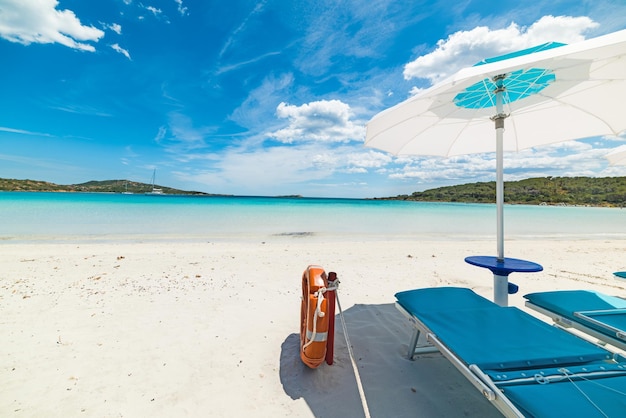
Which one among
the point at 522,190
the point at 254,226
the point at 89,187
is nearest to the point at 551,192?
the point at 522,190

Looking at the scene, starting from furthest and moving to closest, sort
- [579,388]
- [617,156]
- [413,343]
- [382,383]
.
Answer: [617,156], [413,343], [382,383], [579,388]

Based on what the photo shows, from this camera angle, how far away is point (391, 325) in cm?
348

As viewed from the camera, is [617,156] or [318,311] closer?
[318,311]

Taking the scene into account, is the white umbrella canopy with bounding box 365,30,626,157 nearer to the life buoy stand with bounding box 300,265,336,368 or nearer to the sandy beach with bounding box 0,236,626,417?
the life buoy stand with bounding box 300,265,336,368

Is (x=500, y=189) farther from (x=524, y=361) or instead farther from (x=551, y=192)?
(x=551, y=192)

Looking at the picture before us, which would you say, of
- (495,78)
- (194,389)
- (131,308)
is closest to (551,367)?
(194,389)

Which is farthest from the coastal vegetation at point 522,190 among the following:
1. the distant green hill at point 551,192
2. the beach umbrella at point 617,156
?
the beach umbrella at point 617,156

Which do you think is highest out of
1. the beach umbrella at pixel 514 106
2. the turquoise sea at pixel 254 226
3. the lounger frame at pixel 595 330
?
the beach umbrella at pixel 514 106

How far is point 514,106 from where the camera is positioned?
3844 mm

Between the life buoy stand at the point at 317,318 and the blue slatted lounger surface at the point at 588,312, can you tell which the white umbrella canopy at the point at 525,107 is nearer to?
the life buoy stand at the point at 317,318

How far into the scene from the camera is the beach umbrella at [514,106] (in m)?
2.35

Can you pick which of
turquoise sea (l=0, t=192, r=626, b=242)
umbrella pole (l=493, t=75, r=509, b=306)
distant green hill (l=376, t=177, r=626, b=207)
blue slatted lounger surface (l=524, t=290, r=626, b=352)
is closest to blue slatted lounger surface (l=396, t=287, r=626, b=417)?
blue slatted lounger surface (l=524, t=290, r=626, b=352)

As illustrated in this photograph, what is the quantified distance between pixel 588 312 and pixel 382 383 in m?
1.98

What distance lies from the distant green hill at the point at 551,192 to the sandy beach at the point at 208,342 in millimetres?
48522
